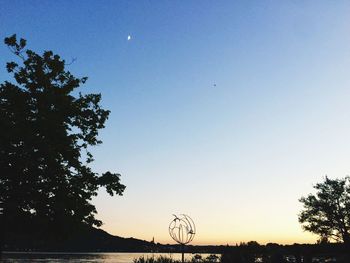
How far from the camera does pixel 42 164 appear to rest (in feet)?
70.7

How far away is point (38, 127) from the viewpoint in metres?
21.0

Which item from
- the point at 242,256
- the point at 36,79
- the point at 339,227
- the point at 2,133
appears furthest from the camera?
the point at 339,227

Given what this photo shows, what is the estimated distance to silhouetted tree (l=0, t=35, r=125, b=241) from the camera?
2066 centimetres

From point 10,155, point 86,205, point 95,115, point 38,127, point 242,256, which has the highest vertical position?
point 95,115

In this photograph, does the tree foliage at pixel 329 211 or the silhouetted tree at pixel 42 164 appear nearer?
the silhouetted tree at pixel 42 164

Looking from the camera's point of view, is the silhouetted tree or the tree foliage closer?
the silhouetted tree

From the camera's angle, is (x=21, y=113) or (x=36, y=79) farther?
(x=36, y=79)

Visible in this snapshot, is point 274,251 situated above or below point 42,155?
below

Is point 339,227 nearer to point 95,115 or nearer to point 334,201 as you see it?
point 334,201

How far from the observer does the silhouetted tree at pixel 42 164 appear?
20.7 meters

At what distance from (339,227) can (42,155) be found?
2039 inches

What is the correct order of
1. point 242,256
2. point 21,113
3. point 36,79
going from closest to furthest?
point 21,113 < point 36,79 < point 242,256

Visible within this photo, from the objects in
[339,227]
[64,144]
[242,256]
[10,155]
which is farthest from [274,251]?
[339,227]

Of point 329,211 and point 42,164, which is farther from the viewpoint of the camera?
point 329,211
